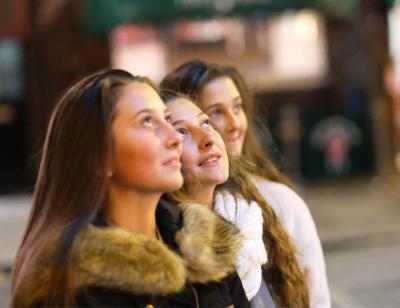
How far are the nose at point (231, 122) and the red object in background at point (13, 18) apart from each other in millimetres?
8301

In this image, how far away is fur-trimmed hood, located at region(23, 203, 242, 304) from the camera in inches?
80.4

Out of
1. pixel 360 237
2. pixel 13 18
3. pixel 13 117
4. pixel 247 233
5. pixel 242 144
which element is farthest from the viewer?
pixel 13 117

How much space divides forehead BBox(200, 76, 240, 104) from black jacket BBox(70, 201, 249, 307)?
3.26ft

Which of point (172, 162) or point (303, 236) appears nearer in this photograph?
point (172, 162)

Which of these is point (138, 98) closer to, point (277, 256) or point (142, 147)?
point (142, 147)

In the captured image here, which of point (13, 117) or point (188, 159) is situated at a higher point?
point (188, 159)

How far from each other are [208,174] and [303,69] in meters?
10.7

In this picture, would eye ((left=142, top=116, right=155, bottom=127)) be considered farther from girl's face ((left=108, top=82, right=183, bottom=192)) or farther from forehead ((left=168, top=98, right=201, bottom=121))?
forehead ((left=168, top=98, right=201, bottom=121))

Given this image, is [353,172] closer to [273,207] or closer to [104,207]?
[273,207]

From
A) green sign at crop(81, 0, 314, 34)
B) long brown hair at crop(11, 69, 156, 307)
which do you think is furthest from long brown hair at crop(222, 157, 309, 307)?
green sign at crop(81, 0, 314, 34)

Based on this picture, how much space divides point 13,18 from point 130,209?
9543mm

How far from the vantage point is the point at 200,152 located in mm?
2758

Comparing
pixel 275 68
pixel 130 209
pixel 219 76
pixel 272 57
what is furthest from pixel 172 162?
pixel 275 68

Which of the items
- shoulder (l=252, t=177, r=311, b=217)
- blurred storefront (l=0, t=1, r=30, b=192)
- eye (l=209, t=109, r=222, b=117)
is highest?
eye (l=209, t=109, r=222, b=117)
